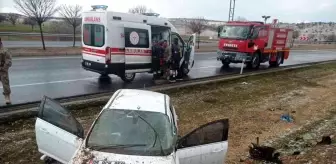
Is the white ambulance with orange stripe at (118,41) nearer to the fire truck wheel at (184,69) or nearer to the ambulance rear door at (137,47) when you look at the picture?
the ambulance rear door at (137,47)

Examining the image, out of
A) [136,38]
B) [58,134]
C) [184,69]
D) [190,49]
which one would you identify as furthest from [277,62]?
[58,134]

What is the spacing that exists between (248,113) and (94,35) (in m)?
6.53

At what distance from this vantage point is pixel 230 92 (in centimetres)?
1224

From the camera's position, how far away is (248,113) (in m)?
9.56

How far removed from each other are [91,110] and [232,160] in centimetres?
435

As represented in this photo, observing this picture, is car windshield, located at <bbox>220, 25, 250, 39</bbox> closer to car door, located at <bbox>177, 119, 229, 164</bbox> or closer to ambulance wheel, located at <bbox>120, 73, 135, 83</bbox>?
ambulance wheel, located at <bbox>120, 73, 135, 83</bbox>

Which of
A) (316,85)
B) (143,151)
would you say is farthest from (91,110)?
(316,85)

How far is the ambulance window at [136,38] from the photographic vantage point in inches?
462

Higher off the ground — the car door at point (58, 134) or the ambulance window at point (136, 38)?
the ambulance window at point (136, 38)

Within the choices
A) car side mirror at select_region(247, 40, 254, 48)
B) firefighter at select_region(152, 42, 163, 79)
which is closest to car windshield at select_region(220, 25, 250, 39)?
car side mirror at select_region(247, 40, 254, 48)

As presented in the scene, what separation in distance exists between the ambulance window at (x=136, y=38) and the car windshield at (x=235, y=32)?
8062 mm

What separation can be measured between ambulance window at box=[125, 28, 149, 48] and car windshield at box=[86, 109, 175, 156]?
7584 millimetres

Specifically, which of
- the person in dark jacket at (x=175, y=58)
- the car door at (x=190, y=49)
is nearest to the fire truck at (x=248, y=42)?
the car door at (x=190, y=49)

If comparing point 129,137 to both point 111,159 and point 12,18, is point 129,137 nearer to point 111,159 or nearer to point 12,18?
point 111,159
